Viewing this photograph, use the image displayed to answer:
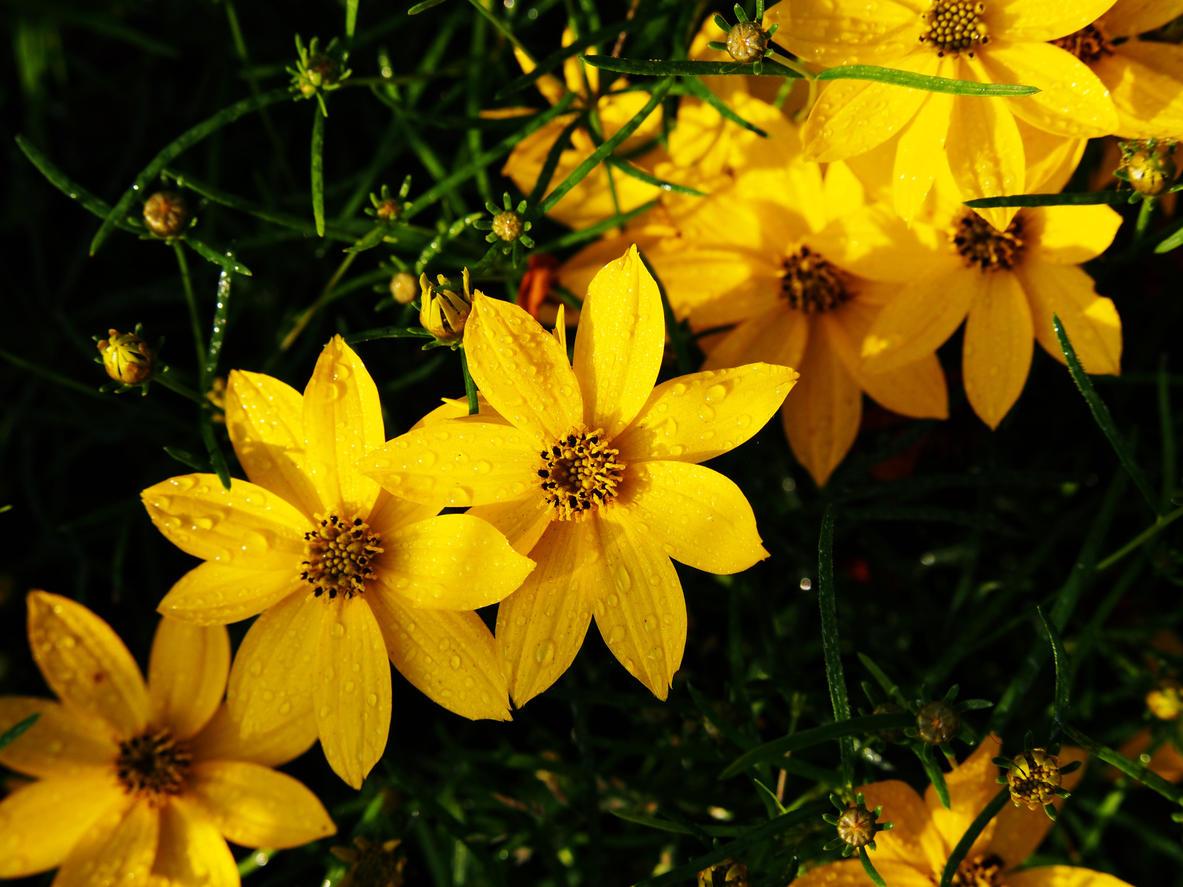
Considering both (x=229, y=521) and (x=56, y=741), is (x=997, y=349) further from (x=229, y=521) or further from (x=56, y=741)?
(x=56, y=741)

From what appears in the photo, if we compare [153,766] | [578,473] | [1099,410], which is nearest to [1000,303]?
[1099,410]

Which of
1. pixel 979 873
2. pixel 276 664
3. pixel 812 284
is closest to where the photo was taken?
pixel 276 664

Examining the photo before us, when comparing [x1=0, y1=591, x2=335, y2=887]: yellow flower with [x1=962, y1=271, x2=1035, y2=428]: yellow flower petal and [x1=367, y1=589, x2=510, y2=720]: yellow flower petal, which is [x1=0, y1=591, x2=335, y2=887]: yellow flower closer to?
[x1=367, y1=589, x2=510, y2=720]: yellow flower petal

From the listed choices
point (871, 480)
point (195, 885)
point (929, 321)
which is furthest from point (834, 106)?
point (195, 885)

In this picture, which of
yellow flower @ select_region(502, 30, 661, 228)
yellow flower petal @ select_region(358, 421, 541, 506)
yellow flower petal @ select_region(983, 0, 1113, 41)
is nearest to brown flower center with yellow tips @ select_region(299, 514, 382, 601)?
yellow flower petal @ select_region(358, 421, 541, 506)

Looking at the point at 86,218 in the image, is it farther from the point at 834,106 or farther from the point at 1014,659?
the point at 1014,659

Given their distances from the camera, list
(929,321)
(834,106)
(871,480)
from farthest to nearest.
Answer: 1. (871,480)
2. (929,321)
3. (834,106)
